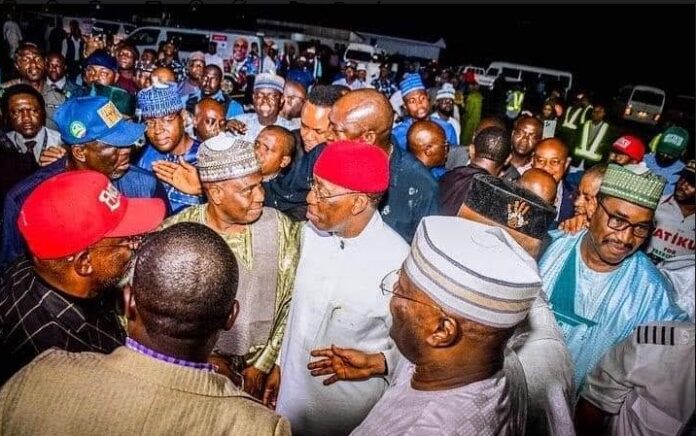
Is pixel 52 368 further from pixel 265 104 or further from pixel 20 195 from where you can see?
pixel 265 104

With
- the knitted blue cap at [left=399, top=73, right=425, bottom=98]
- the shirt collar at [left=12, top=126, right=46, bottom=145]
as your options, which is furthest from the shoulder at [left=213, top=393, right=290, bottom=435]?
the knitted blue cap at [left=399, top=73, right=425, bottom=98]

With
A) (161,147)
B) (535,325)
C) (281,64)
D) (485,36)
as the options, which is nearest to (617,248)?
(535,325)

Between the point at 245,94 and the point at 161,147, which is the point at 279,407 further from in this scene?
the point at 245,94

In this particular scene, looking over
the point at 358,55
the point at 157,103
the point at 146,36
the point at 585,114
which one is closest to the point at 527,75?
the point at 358,55

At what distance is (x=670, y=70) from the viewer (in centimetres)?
2253

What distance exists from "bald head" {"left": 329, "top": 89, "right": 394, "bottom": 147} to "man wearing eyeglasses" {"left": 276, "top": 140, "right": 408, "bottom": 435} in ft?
2.99

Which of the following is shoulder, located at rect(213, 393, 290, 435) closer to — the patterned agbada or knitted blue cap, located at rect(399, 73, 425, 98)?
the patterned agbada

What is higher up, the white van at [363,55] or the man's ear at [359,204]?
the man's ear at [359,204]

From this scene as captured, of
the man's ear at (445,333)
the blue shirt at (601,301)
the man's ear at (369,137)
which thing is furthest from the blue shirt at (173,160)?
the blue shirt at (601,301)

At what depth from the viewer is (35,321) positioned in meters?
1.93

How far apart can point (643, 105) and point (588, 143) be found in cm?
1158

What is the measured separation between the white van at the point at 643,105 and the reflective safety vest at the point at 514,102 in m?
6.64

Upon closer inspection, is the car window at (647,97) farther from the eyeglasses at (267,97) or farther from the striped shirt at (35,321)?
the striped shirt at (35,321)

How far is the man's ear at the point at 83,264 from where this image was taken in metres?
1.98
